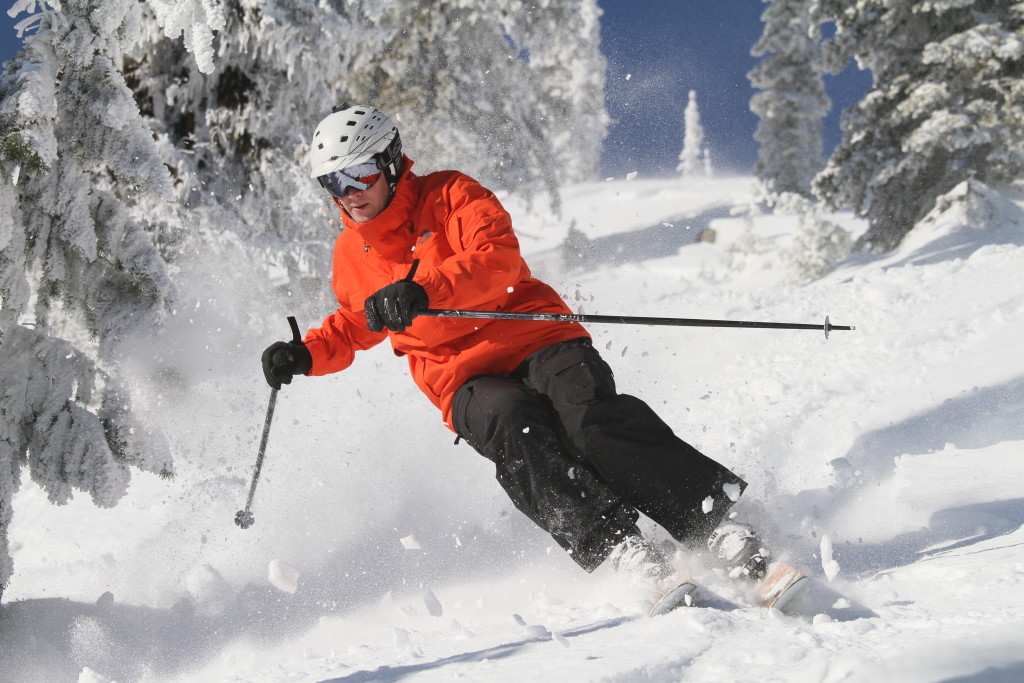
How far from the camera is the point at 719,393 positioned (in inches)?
247

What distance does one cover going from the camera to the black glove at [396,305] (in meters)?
3.11

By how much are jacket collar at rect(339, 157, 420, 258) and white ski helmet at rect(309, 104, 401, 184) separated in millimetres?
87

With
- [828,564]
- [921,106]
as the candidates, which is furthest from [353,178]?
[921,106]

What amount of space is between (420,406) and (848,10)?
33.8 feet

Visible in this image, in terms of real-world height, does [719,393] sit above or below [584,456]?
above

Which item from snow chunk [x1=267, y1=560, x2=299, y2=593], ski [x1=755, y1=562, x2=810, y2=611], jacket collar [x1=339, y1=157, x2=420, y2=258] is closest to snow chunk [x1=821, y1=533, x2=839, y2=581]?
ski [x1=755, y1=562, x2=810, y2=611]

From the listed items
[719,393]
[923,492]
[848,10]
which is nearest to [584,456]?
[923,492]

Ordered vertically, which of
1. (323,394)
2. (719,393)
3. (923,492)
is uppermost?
(323,394)

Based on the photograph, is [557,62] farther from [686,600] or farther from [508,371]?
[686,600]

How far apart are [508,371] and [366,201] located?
3.36 ft

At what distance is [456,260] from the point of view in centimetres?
329

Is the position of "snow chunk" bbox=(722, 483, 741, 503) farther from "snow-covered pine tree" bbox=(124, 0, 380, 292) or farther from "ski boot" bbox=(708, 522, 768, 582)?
"snow-covered pine tree" bbox=(124, 0, 380, 292)

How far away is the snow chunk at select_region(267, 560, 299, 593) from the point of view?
4.29m

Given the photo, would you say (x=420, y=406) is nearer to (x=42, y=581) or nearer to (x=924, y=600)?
(x=42, y=581)
